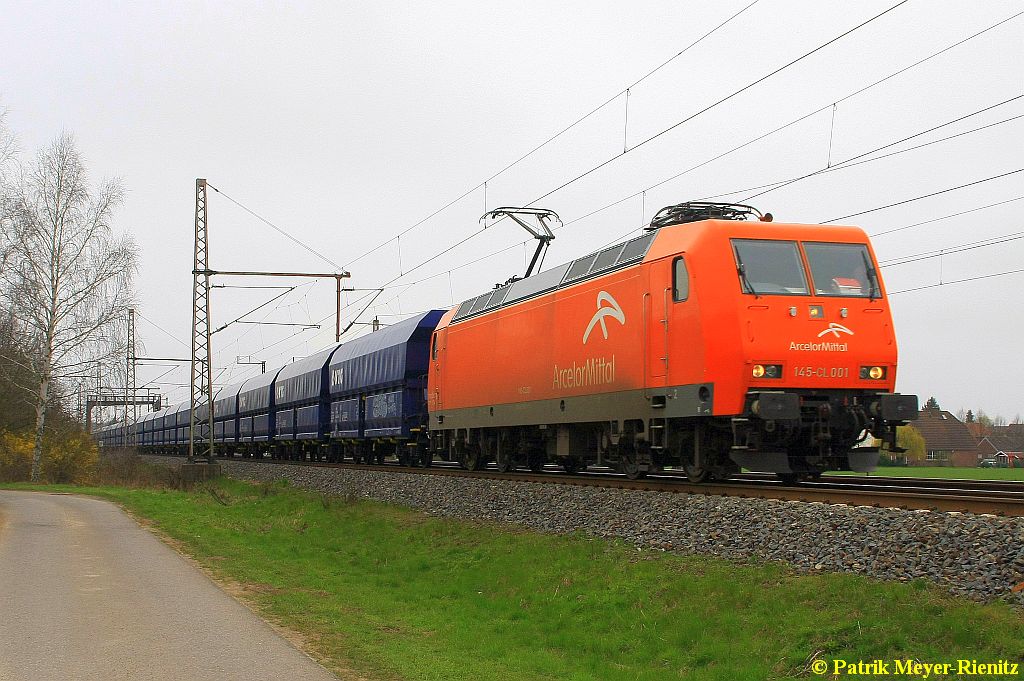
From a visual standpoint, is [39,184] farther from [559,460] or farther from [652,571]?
[652,571]

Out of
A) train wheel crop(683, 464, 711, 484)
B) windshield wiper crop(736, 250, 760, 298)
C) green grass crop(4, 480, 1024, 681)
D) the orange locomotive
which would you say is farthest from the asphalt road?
windshield wiper crop(736, 250, 760, 298)

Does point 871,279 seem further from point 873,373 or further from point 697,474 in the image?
point 697,474

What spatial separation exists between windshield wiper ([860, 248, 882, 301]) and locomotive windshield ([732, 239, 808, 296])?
36.3 inches

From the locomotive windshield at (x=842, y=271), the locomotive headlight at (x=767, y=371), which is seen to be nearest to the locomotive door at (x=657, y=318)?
the locomotive headlight at (x=767, y=371)

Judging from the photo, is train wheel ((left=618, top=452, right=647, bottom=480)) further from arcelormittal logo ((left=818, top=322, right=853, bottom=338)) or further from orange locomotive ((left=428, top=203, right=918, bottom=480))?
arcelormittal logo ((left=818, top=322, right=853, bottom=338))

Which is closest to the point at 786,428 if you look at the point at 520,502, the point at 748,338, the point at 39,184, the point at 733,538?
the point at 748,338

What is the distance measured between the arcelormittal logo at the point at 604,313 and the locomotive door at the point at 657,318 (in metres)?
0.84

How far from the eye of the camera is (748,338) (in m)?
12.8

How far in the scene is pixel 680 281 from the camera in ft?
45.1

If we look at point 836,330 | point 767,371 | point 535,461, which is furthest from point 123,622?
point 535,461

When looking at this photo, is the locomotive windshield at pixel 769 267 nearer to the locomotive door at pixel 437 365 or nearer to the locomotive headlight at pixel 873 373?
the locomotive headlight at pixel 873 373

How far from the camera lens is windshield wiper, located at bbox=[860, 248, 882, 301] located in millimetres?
13688

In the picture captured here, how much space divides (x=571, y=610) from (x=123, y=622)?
4.54 metres

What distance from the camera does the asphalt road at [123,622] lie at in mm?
7484
